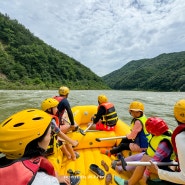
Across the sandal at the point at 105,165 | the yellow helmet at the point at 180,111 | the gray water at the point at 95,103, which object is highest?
the yellow helmet at the point at 180,111

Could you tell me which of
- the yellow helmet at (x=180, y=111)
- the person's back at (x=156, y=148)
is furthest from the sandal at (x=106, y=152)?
the yellow helmet at (x=180, y=111)

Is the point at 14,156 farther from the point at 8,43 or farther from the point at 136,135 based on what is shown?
the point at 8,43

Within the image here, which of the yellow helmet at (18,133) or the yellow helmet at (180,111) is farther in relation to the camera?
the yellow helmet at (180,111)

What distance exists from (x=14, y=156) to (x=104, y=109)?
10.7 feet

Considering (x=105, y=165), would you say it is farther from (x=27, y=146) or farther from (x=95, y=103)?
(x=95, y=103)

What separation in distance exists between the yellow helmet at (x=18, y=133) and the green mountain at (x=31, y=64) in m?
36.2

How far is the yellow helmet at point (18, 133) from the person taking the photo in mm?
1181

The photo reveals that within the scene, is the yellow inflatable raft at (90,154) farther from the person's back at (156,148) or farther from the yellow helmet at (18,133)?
the yellow helmet at (18,133)

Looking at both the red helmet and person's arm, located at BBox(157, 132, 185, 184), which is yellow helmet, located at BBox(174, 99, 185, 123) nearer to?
person's arm, located at BBox(157, 132, 185, 184)

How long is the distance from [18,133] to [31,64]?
48978 mm

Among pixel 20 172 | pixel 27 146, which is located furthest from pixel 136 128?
pixel 20 172

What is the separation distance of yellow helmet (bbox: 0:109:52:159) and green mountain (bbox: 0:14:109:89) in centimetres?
3619

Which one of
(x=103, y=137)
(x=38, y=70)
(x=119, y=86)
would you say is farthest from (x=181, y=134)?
(x=119, y=86)

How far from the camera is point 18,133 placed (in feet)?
3.87
